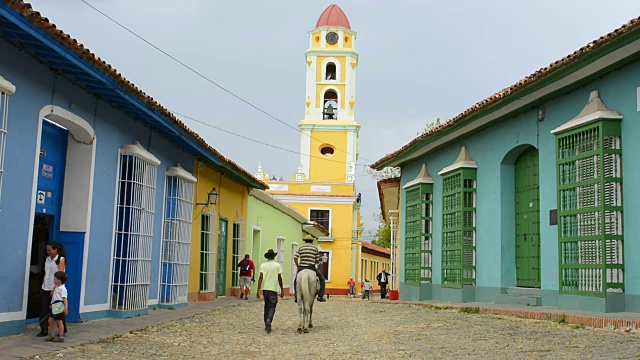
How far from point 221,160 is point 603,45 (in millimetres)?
9672

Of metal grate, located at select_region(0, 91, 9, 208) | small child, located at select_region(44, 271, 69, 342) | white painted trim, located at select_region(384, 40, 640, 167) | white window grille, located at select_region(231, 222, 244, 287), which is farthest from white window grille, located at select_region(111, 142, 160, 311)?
white window grille, located at select_region(231, 222, 244, 287)

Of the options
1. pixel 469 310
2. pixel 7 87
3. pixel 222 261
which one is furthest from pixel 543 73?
pixel 222 261

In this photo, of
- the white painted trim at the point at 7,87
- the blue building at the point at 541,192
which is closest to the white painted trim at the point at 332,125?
the blue building at the point at 541,192

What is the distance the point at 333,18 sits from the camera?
Answer: 143 feet

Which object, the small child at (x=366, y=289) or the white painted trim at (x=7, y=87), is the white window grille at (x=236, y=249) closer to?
the small child at (x=366, y=289)

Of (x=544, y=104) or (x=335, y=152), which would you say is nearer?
(x=544, y=104)

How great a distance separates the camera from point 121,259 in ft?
37.4

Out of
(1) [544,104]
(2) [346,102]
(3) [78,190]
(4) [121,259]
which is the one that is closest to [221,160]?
(4) [121,259]

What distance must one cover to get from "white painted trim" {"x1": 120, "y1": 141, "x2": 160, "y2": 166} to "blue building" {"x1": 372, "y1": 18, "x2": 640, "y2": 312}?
18.1ft

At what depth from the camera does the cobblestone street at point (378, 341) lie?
23.9ft

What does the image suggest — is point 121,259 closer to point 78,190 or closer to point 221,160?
point 78,190

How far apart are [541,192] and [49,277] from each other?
7.32 metres

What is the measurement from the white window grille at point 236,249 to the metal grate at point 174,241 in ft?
19.3

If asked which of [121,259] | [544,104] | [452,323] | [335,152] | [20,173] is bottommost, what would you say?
[452,323]
